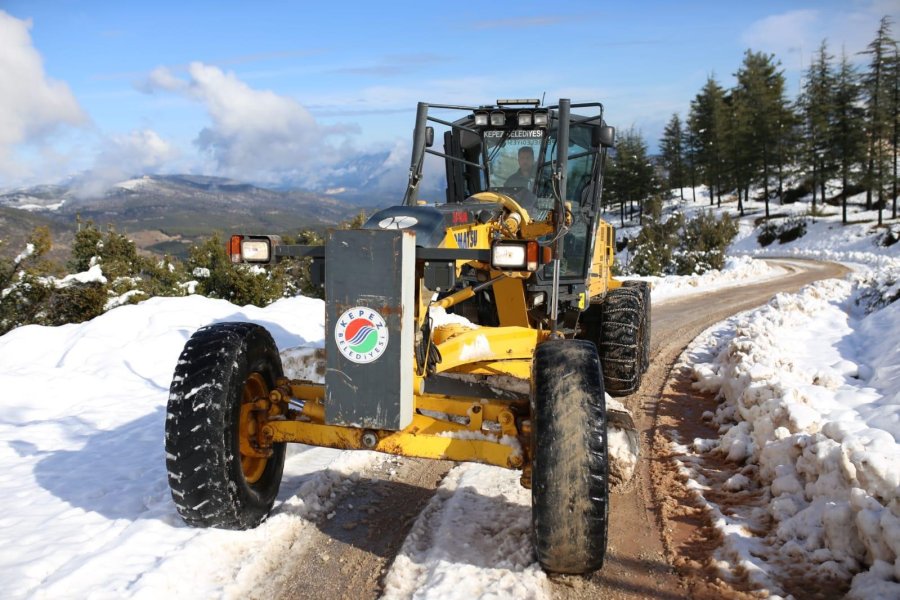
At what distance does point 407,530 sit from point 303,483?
41.8 inches

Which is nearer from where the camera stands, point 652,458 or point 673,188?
point 652,458

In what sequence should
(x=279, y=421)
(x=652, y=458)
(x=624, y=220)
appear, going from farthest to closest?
(x=624, y=220), (x=652, y=458), (x=279, y=421)

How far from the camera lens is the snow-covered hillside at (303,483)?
379cm

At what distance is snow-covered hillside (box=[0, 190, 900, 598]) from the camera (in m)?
3.79

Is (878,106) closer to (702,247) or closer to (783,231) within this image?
(783,231)

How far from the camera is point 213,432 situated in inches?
158

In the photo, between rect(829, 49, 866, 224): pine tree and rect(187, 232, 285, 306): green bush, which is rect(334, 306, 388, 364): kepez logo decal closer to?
rect(187, 232, 285, 306): green bush

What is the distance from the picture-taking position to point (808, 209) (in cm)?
5025

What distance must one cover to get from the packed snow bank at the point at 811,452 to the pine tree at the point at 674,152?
2534 inches

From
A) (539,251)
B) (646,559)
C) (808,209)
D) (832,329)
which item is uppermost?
(808,209)

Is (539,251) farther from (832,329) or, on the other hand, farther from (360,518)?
(832,329)

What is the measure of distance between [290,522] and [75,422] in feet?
11.5

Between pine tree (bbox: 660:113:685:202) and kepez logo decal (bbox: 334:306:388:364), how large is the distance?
69603mm

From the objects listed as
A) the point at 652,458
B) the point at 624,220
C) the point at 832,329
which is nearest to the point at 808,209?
the point at 624,220
